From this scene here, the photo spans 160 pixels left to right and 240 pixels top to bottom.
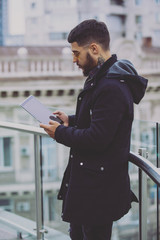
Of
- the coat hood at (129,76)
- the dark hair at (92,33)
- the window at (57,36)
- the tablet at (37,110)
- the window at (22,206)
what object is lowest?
the window at (22,206)

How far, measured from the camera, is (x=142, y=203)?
1805mm

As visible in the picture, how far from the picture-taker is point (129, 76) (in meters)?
1.49

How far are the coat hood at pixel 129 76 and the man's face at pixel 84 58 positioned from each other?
0.25ft

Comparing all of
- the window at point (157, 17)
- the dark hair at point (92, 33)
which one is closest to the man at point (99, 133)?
the dark hair at point (92, 33)

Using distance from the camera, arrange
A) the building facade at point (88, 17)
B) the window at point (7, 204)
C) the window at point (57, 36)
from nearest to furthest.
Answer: the window at point (7, 204), the building facade at point (88, 17), the window at point (57, 36)

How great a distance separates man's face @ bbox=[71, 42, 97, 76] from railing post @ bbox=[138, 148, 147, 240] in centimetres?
40

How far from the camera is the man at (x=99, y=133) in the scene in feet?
4.78

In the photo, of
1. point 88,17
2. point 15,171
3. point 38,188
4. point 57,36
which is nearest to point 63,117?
point 38,188

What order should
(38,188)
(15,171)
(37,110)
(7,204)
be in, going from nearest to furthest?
(37,110), (38,188), (15,171), (7,204)

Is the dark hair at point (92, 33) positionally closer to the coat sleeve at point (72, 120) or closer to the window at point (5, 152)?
the coat sleeve at point (72, 120)

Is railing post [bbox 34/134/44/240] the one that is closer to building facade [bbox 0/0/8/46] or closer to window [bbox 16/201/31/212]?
window [bbox 16/201/31/212]

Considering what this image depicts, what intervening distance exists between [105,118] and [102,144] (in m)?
0.09

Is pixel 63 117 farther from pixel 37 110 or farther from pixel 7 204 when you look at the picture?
pixel 7 204

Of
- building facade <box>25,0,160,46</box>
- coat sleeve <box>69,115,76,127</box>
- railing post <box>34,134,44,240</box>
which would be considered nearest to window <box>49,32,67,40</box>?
building facade <box>25,0,160,46</box>
